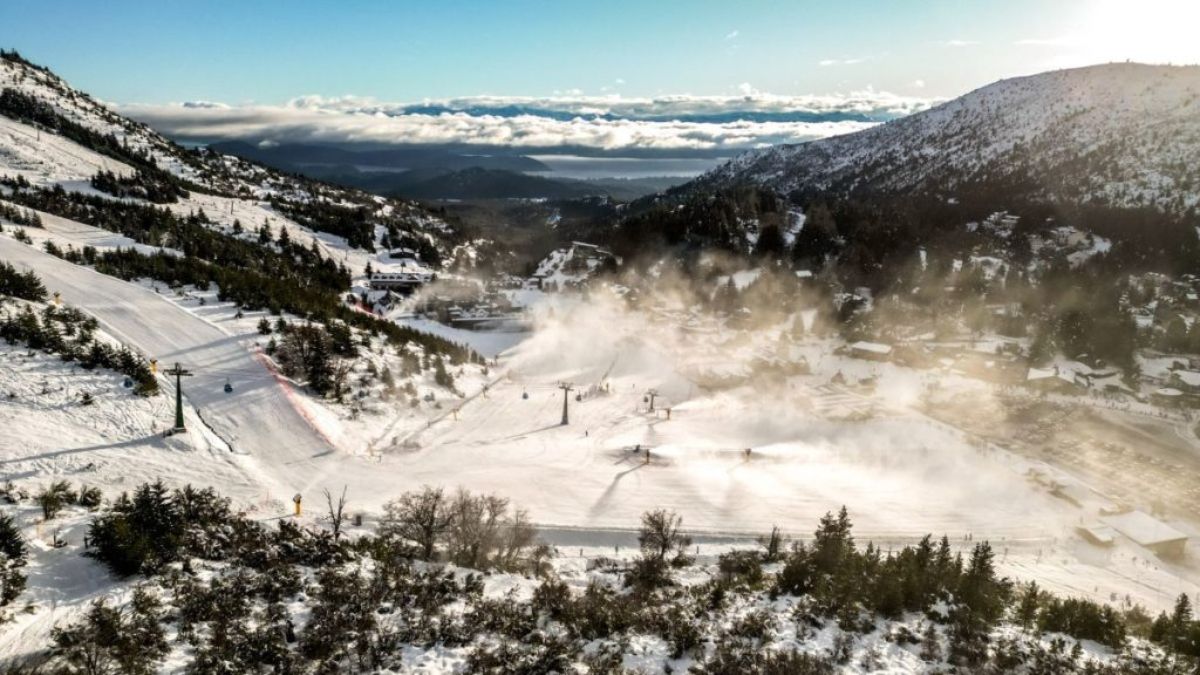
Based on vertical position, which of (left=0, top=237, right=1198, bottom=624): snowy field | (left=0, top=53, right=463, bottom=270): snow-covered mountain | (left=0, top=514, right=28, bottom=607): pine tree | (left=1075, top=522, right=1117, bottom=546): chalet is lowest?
(left=1075, top=522, right=1117, bottom=546): chalet

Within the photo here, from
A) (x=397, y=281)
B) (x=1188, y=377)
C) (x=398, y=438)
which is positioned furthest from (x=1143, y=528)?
(x=397, y=281)

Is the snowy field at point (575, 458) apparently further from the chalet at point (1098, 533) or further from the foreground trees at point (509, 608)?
the foreground trees at point (509, 608)

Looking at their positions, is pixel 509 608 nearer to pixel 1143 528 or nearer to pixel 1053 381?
pixel 1143 528

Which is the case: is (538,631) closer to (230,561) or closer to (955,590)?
(230,561)

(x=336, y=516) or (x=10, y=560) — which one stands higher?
(x=10, y=560)

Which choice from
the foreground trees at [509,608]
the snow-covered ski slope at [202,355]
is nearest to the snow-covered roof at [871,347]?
the foreground trees at [509,608]

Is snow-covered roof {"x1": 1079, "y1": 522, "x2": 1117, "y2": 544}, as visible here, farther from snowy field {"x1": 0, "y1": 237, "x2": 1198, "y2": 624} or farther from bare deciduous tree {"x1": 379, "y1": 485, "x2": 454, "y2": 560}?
bare deciduous tree {"x1": 379, "y1": 485, "x2": 454, "y2": 560}

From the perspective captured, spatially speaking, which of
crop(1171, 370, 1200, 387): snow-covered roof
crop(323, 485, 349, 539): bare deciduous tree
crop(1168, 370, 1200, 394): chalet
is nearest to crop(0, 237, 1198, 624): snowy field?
crop(323, 485, 349, 539): bare deciduous tree
